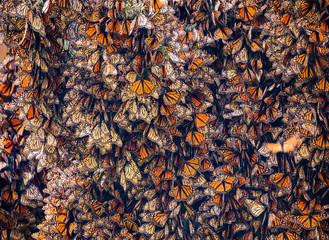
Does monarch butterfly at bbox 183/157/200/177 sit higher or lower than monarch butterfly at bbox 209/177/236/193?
higher

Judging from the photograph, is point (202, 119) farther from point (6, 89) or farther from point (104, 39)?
point (6, 89)

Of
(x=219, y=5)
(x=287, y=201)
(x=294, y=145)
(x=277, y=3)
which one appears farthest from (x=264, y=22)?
(x=287, y=201)

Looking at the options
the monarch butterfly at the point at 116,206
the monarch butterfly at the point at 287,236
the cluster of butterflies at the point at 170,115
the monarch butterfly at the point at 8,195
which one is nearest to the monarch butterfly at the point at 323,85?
the cluster of butterflies at the point at 170,115

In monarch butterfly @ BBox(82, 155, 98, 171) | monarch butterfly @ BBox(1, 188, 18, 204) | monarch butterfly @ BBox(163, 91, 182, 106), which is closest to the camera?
monarch butterfly @ BBox(163, 91, 182, 106)

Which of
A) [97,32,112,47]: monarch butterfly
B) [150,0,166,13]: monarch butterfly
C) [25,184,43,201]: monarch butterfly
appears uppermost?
[150,0,166,13]: monarch butterfly

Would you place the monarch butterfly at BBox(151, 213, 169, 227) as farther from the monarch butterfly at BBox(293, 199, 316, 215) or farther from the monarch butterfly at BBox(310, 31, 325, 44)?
the monarch butterfly at BBox(310, 31, 325, 44)

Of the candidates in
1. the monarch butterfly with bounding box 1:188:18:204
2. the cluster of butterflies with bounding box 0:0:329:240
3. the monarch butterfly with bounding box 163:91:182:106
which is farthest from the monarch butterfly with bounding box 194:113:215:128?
the monarch butterfly with bounding box 1:188:18:204

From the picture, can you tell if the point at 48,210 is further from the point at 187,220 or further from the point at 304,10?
the point at 304,10
